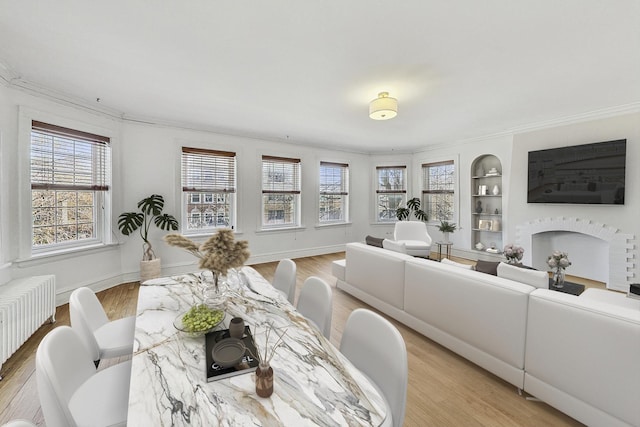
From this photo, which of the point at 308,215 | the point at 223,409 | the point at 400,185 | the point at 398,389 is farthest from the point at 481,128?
the point at 223,409

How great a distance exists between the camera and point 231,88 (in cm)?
304

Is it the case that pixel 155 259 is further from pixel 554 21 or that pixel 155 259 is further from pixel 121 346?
pixel 554 21

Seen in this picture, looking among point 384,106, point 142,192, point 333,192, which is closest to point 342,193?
point 333,192

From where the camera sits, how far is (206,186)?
4703mm

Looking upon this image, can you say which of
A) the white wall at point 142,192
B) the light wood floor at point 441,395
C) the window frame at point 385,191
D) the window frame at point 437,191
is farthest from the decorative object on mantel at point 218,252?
the window frame at point 385,191

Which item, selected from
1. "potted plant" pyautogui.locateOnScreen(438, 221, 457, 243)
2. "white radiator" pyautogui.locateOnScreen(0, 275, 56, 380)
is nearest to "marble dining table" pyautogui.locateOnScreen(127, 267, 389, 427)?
"white radiator" pyautogui.locateOnScreen(0, 275, 56, 380)

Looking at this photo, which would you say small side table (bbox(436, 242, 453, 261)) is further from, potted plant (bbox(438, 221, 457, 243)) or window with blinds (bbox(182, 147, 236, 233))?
window with blinds (bbox(182, 147, 236, 233))

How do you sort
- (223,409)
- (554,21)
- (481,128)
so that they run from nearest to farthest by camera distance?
(223,409) → (554,21) → (481,128)

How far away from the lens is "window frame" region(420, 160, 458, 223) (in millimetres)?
5922

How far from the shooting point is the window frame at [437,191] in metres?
5.92

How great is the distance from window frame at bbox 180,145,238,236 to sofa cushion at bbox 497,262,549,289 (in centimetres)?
403

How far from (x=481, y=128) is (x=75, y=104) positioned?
248 inches

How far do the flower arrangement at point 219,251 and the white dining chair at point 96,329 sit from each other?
70 centimetres

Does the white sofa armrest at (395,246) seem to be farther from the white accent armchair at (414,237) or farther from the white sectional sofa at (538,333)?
the white accent armchair at (414,237)
